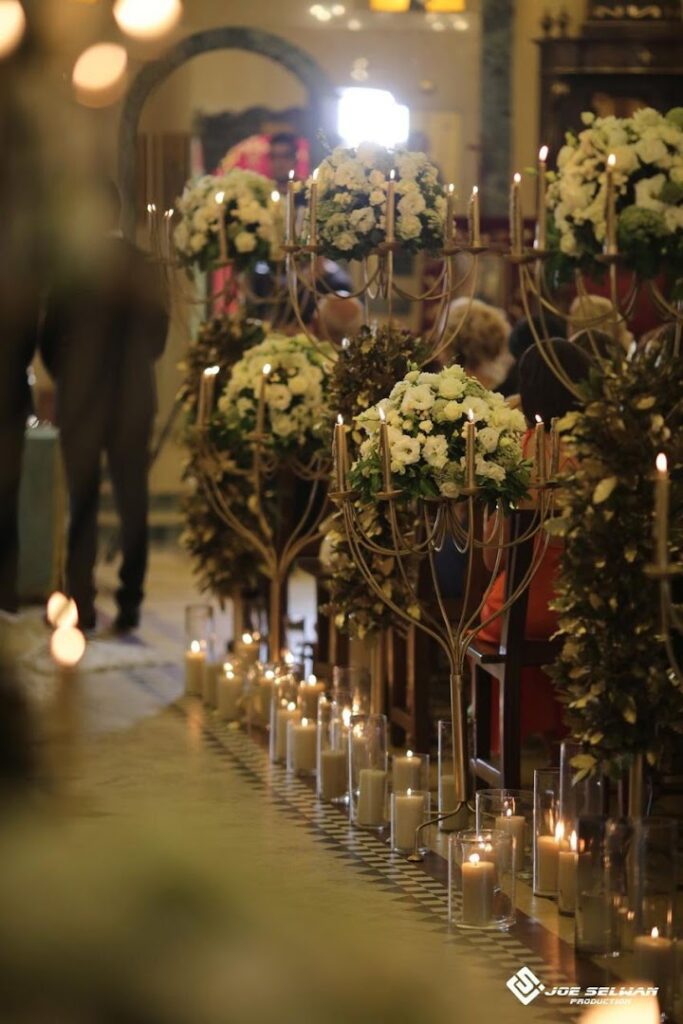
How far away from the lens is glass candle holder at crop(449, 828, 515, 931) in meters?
3.59

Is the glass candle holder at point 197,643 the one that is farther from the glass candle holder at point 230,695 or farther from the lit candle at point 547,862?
the lit candle at point 547,862

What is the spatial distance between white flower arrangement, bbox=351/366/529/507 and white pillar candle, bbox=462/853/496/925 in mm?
831

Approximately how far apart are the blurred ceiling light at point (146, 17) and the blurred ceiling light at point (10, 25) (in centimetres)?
4

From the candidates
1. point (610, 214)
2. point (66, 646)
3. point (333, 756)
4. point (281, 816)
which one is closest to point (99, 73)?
point (66, 646)

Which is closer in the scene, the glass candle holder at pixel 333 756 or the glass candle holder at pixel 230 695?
the glass candle holder at pixel 333 756

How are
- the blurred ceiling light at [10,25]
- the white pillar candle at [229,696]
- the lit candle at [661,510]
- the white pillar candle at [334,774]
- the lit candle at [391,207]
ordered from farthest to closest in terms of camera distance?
1. the white pillar candle at [229,696]
2. the lit candle at [391,207]
3. the white pillar candle at [334,774]
4. the lit candle at [661,510]
5. the blurred ceiling light at [10,25]

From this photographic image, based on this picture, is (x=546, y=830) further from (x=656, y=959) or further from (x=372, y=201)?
(x=372, y=201)

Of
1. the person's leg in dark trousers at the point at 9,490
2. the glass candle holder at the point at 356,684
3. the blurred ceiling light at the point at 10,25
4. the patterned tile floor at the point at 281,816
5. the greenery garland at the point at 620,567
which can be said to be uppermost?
the blurred ceiling light at the point at 10,25

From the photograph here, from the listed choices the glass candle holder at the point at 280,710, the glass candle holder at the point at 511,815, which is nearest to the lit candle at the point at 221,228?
the glass candle holder at the point at 280,710

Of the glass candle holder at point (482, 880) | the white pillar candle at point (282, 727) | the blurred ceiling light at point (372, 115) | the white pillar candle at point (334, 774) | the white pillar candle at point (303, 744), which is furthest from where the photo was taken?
the blurred ceiling light at point (372, 115)

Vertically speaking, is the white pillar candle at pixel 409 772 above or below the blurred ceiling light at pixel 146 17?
below

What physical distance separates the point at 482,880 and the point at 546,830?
31 centimetres

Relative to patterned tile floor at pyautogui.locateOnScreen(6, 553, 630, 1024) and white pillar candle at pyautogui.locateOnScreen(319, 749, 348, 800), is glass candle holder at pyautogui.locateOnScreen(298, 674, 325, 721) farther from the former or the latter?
white pillar candle at pyautogui.locateOnScreen(319, 749, 348, 800)

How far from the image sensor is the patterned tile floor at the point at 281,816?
3111mm
